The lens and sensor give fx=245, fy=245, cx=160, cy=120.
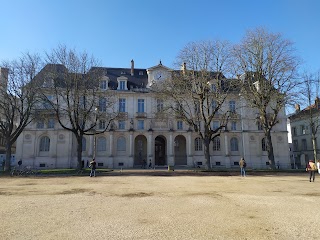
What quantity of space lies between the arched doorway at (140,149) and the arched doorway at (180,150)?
5.27m

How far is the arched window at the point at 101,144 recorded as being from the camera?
38875mm

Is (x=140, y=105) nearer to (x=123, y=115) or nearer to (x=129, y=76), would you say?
(x=123, y=115)

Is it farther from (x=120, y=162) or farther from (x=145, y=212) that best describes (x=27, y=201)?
(x=120, y=162)

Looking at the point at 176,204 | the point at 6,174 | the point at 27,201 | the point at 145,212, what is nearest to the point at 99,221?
the point at 145,212

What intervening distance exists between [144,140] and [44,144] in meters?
15.8

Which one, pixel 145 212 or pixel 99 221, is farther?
pixel 145 212

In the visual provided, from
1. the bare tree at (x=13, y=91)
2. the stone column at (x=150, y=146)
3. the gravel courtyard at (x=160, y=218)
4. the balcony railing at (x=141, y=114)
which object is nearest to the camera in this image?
the gravel courtyard at (x=160, y=218)

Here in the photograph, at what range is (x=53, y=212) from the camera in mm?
7734

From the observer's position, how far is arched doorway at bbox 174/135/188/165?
41.3m

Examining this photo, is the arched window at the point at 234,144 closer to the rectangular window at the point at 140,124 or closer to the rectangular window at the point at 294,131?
the rectangular window at the point at 140,124

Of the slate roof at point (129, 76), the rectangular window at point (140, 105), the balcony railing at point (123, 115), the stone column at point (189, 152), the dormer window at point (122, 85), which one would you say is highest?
the slate roof at point (129, 76)

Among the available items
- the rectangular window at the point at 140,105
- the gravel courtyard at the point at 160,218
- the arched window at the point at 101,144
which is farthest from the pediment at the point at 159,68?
the gravel courtyard at the point at 160,218

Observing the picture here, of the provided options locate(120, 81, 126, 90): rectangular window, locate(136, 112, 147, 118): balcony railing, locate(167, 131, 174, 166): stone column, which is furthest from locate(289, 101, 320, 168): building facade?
locate(120, 81, 126, 90): rectangular window

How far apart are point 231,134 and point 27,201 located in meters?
36.8
